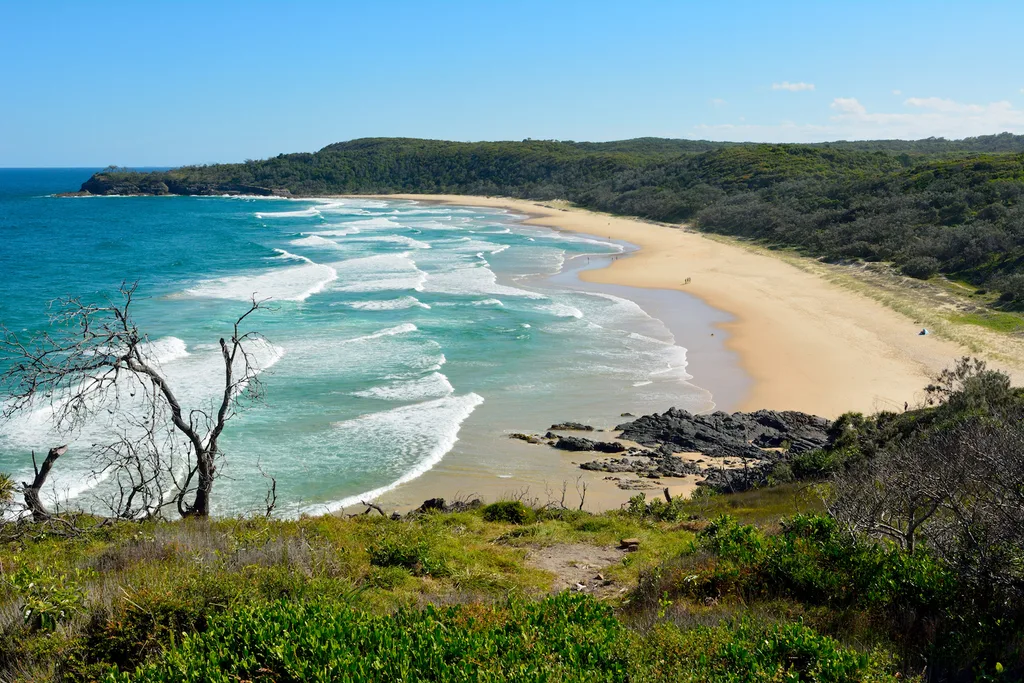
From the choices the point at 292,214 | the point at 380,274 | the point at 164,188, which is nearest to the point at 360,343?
the point at 380,274

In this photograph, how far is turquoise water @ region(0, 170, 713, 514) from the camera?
17094mm

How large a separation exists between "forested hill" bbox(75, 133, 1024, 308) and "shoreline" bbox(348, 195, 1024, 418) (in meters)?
5.36

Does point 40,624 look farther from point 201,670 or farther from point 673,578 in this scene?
point 673,578

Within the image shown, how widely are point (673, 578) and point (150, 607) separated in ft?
14.7

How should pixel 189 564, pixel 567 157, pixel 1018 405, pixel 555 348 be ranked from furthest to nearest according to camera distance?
1. pixel 567 157
2. pixel 555 348
3. pixel 1018 405
4. pixel 189 564

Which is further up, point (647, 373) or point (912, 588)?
point (912, 588)

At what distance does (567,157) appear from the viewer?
117 metres

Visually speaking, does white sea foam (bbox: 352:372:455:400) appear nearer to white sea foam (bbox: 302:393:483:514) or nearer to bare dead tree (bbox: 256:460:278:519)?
white sea foam (bbox: 302:393:483:514)

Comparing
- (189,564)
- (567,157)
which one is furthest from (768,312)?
(567,157)

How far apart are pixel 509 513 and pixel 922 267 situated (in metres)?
32.7

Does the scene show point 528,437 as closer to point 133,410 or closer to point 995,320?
point 133,410

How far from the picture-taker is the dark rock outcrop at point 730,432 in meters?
17.7

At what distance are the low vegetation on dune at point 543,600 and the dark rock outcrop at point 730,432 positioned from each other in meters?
8.52

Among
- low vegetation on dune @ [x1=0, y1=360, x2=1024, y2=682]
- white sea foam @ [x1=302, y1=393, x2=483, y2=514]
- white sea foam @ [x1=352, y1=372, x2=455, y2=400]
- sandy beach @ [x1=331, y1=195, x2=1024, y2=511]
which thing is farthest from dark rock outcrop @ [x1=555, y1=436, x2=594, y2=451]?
low vegetation on dune @ [x1=0, y1=360, x2=1024, y2=682]
